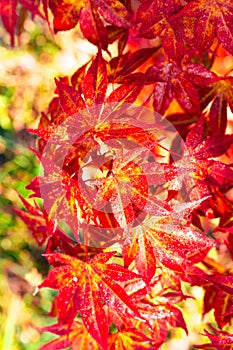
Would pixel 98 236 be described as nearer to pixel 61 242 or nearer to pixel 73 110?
pixel 61 242

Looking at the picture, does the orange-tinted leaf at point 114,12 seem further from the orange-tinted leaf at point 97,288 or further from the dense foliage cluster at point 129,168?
the orange-tinted leaf at point 97,288

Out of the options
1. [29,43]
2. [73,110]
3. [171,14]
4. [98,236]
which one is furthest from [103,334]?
[29,43]

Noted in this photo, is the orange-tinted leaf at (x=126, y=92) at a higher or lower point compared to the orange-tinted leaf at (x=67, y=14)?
lower

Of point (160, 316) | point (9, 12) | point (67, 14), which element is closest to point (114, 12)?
point (67, 14)

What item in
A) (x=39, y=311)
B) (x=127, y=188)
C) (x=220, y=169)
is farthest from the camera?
(x=39, y=311)

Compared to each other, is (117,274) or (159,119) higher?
(159,119)

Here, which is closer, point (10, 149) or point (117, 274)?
point (117, 274)

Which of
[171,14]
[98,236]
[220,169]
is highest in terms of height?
[171,14]

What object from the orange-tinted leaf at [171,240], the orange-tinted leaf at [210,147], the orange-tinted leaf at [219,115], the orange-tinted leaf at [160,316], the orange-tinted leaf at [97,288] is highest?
the orange-tinted leaf at [219,115]

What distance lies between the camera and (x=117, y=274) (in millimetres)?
627

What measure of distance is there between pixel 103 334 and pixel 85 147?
0.25 m

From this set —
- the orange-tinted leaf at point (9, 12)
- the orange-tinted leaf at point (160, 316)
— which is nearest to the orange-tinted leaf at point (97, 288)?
the orange-tinted leaf at point (160, 316)

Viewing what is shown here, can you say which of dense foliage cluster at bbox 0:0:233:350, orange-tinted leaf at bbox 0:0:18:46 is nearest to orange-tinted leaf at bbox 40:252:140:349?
dense foliage cluster at bbox 0:0:233:350

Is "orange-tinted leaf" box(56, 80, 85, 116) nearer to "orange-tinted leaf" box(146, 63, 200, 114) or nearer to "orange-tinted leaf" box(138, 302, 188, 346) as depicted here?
"orange-tinted leaf" box(146, 63, 200, 114)
